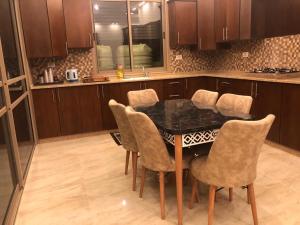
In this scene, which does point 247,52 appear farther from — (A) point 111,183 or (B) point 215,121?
(A) point 111,183

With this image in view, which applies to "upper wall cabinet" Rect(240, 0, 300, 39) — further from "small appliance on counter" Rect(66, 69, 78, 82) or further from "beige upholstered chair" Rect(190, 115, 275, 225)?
"small appliance on counter" Rect(66, 69, 78, 82)

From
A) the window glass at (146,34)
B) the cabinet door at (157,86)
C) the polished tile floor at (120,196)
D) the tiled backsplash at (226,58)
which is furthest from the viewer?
the window glass at (146,34)

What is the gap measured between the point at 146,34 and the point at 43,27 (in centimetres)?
202

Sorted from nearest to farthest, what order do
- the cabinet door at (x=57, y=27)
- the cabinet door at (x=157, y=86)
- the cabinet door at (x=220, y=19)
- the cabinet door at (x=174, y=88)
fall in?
1. the cabinet door at (x=57, y=27)
2. the cabinet door at (x=220, y=19)
3. the cabinet door at (x=157, y=86)
4. the cabinet door at (x=174, y=88)

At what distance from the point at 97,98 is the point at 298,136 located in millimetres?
3022

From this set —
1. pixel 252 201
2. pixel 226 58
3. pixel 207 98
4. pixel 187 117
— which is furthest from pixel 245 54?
pixel 252 201

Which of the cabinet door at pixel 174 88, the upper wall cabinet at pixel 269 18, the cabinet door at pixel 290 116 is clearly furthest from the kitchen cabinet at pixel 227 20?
the cabinet door at pixel 290 116

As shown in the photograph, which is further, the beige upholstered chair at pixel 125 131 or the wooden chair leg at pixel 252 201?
the beige upholstered chair at pixel 125 131

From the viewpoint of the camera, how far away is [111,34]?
4.99 metres

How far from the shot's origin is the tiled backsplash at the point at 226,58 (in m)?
3.86

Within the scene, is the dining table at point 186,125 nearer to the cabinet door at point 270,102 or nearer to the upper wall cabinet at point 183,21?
the cabinet door at point 270,102

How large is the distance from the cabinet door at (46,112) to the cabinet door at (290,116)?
3.35 metres

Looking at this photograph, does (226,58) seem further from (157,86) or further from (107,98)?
(107,98)

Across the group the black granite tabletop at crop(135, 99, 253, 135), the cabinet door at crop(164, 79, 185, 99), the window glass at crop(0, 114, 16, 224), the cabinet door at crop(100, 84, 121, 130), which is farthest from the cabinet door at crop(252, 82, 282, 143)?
the window glass at crop(0, 114, 16, 224)
